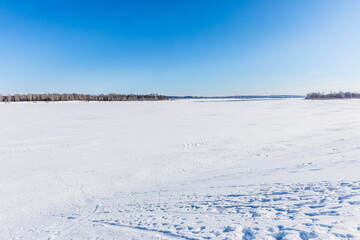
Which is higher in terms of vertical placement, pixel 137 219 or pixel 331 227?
pixel 331 227

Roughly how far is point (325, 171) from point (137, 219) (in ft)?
17.1

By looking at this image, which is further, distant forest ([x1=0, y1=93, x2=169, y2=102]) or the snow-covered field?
distant forest ([x1=0, y1=93, x2=169, y2=102])

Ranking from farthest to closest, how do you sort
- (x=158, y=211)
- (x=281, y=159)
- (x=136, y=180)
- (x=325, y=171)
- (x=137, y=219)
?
1. (x=281, y=159)
2. (x=136, y=180)
3. (x=325, y=171)
4. (x=158, y=211)
5. (x=137, y=219)

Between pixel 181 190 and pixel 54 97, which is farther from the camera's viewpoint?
pixel 54 97

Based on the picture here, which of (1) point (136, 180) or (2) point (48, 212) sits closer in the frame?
(2) point (48, 212)

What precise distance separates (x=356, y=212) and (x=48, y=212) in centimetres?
585

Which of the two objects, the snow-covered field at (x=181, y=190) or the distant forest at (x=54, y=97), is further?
the distant forest at (x=54, y=97)

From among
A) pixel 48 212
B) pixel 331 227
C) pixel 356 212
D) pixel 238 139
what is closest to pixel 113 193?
pixel 48 212

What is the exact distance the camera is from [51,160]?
804cm

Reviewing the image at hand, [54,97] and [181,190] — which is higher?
[54,97]

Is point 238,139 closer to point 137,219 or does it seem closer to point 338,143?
point 338,143

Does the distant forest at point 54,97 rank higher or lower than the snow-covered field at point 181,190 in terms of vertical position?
higher

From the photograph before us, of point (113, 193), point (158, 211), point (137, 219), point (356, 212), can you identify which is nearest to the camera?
point (356, 212)

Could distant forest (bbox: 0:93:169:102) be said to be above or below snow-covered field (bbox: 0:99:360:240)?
above
